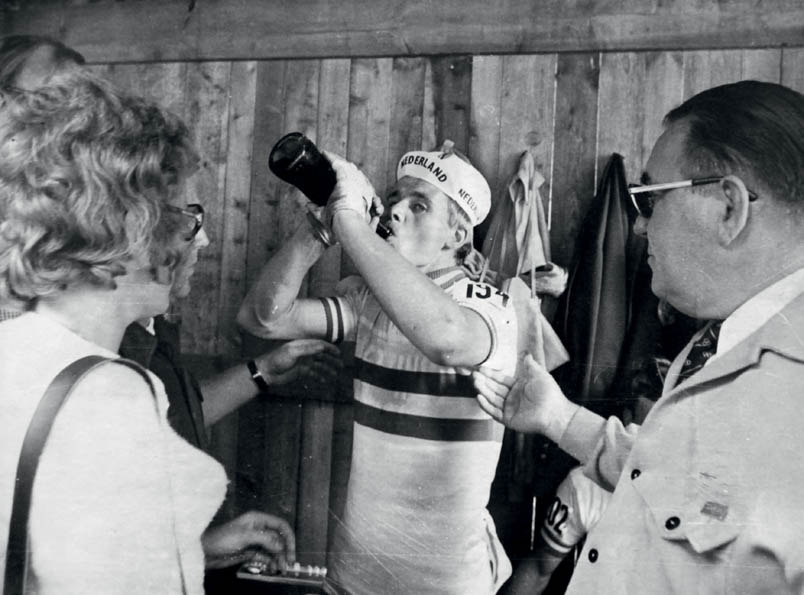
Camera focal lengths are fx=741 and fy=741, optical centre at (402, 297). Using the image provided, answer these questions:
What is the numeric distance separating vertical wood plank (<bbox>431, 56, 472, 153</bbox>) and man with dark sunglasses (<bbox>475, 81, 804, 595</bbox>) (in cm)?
30

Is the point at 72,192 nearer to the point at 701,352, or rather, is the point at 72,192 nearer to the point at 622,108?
the point at 622,108

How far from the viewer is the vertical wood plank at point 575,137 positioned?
3.64 feet

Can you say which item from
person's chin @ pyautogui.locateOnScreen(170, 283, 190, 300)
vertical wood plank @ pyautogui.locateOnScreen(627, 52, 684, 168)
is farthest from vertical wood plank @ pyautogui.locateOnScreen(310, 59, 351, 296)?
vertical wood plank @ pyautogui.locateOnScreen(627, 52, 684, 168)

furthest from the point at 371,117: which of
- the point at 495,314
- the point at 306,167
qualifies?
the point at 495,314

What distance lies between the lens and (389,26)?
119 cm

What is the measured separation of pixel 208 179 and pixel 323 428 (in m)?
0.46

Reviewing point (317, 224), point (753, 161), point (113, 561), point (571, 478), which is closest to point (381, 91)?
point (317, 224)

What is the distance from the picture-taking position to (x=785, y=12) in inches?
40.8

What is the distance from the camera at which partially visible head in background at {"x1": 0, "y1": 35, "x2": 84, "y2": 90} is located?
121 cm

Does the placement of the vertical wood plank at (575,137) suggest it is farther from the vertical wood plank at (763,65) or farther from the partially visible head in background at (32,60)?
the partially visible head in background at (32,60)

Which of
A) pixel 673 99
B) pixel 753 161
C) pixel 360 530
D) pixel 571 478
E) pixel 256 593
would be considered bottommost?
pixel 256 593

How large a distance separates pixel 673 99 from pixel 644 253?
227 millimetres

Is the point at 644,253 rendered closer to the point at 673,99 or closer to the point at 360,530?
the point at 673,99

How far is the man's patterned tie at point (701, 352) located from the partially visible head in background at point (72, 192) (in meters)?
0.80
